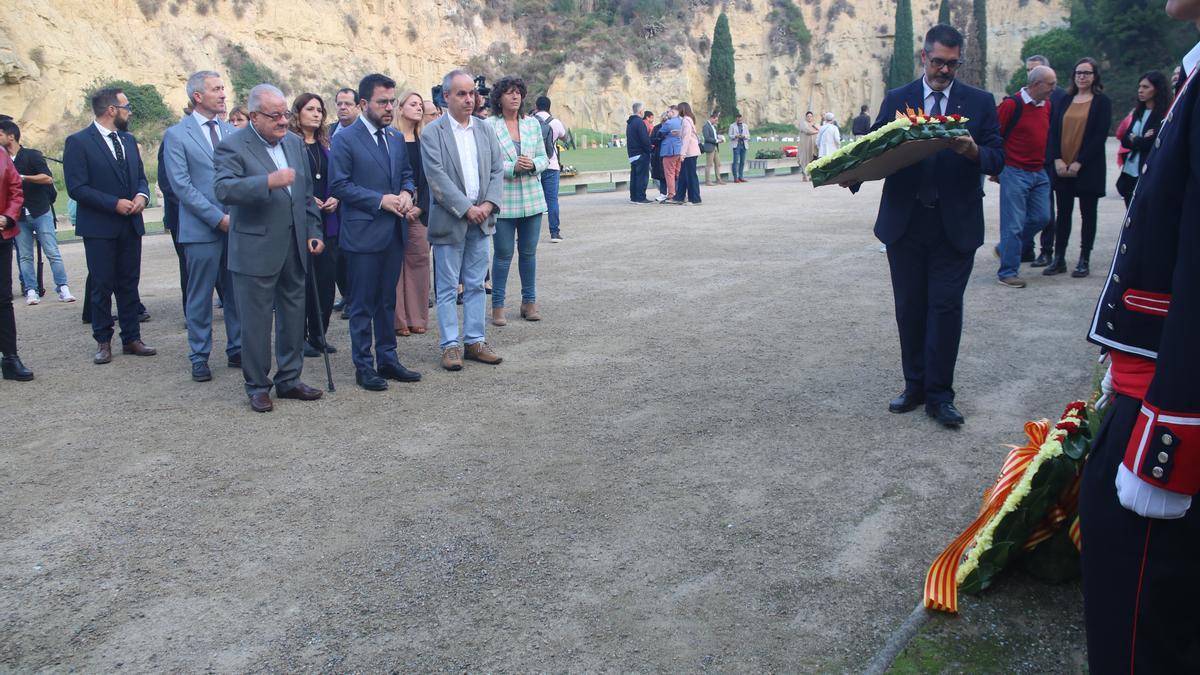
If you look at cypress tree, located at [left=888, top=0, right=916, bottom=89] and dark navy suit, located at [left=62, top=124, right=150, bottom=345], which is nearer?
dark navy suit, located at [left=62, top=124, right=150, bottom=345]

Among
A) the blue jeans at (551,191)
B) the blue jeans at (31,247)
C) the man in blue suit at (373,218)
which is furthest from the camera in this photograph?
the blue jeans at (551,191)

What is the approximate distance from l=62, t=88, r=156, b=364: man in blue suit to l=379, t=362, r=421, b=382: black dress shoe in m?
2.41

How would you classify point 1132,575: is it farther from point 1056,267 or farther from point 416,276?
point 1056,267

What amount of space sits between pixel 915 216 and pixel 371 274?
12.3 ft

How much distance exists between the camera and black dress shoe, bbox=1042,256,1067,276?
9945 millimetres

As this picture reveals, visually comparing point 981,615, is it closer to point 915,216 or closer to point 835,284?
point 915,216

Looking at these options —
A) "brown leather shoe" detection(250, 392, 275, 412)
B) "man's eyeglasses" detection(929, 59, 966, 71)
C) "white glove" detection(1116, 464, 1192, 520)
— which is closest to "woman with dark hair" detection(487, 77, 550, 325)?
"brown leather shoe" detection(250, 392, 275, 412)

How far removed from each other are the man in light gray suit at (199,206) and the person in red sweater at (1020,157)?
7405 millimetres

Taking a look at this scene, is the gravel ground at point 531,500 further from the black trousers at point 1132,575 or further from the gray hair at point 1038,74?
the gray hair at point 1038,74

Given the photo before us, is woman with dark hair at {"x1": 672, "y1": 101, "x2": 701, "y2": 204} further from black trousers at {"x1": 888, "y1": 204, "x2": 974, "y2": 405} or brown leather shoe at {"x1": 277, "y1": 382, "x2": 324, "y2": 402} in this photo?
black trousers at {"x1": 888, "y1": 204, "x2": 974, "y2": 405}

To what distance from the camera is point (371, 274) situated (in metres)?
6.73

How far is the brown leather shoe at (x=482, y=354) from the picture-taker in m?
7.11

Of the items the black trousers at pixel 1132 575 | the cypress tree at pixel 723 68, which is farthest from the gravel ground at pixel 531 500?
the cypress tree at pixel 723 68

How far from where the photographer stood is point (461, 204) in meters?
6.93
